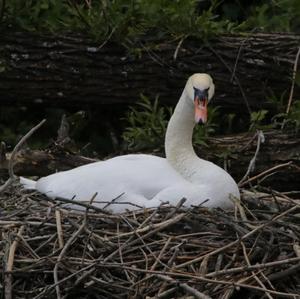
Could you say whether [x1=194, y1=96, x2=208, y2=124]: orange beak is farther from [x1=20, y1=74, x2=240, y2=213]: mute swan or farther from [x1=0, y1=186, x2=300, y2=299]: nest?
[x1=0, y1=186, x2=300, y2=299]: nest

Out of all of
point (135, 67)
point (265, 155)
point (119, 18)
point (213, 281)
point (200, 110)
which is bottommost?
point (265, 155)

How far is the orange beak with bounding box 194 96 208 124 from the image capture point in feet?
22.6

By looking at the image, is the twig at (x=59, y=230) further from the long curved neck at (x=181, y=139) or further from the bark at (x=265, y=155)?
the bark at (x=265, y=155)

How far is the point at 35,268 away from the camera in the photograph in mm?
6258

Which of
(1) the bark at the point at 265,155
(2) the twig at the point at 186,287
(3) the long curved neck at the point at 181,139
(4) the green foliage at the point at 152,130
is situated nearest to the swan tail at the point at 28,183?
(3) the long curved neck at the point at 181,139

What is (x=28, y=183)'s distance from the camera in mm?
7469

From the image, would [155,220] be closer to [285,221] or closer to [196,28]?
[285,221]

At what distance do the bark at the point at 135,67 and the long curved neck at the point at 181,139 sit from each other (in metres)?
1.43

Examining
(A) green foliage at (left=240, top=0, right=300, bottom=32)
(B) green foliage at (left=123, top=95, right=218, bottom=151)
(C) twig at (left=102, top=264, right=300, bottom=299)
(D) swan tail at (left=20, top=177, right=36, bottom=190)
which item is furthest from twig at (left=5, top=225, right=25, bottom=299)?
(A) green foliage at (left=240, top=0, right=300, bottom=32)

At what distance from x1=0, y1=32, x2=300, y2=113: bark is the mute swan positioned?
1.49 m

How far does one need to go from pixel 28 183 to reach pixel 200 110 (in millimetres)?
1110

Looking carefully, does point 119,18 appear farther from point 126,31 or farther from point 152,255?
point 152,255

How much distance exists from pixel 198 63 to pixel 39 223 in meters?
2.61

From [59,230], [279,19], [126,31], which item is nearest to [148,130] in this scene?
[126,31]
